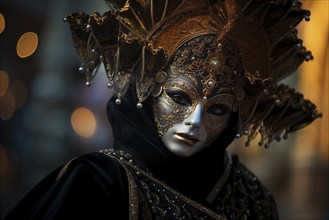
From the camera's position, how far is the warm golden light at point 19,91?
9.56ft

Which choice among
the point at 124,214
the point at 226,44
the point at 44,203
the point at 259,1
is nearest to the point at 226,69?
the point at 226,44

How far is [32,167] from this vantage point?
118 inches

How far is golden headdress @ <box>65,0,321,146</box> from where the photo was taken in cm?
148

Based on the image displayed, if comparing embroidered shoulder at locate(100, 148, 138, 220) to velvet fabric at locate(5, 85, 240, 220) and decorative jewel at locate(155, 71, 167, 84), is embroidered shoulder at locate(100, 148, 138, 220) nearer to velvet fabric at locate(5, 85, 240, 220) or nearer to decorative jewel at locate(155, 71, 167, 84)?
velvet fabric at locate(5, 85, 240, 220)

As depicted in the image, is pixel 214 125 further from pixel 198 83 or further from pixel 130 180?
pixel 130 180

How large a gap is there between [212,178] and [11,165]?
5.35 ft

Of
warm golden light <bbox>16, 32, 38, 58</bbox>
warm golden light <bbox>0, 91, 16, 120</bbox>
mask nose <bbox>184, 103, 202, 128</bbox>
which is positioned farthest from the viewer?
warm golden light <bbox>0, 91, 16, 120</bbox>

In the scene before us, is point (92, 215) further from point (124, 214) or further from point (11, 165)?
point (11, 165)

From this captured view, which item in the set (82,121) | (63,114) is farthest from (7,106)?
(82,121)

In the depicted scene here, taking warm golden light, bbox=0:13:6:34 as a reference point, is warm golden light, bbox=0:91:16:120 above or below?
below

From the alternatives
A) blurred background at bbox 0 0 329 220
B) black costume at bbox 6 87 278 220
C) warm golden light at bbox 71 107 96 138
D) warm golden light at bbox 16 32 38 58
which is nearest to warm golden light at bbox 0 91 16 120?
blurred background at bbox 0 0 329 220

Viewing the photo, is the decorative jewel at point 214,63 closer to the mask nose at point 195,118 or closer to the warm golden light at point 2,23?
the mask nose at point 195,118

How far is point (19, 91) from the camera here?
297cm

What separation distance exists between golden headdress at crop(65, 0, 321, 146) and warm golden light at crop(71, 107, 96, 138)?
167cm
